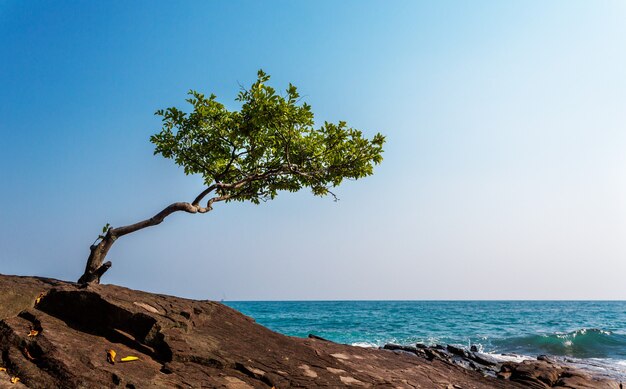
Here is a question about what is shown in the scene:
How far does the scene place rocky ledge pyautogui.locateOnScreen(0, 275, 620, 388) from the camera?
7.05 metres

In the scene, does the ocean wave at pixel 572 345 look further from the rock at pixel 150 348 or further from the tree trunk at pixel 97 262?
the tree trunk at pixel 97 262

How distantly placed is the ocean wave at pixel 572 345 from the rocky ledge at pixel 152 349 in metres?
19.6

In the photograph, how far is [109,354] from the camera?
770 cm

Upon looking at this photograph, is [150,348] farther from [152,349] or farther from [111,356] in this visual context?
[111,356]

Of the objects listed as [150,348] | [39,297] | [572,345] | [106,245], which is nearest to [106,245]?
[106,245]

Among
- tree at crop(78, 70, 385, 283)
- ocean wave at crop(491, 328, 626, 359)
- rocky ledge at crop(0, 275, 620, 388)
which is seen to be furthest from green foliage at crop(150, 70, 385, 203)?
ocean wave at crop(491, 328, 626, 359)

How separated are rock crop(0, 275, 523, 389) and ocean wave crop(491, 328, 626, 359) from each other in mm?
20524

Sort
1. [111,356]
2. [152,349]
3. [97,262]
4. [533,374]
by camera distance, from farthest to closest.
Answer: [533,374] < [97,262] < [152,349] < [111,356]

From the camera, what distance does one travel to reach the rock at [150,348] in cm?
705

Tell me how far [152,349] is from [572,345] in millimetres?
32085

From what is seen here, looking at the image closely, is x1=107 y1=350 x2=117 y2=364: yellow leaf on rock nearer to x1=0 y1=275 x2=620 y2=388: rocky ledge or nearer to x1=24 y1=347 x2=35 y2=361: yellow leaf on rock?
x1=0 y1=275 x2=620 y2=388: rocky ledge

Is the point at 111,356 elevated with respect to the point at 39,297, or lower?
lower

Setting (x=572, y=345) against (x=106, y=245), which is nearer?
(x=106, y=245)

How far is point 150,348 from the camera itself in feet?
27.7
